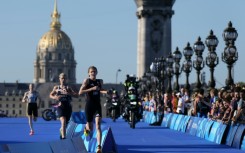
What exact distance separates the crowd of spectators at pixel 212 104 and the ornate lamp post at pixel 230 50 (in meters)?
0.72

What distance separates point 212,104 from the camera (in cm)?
3162

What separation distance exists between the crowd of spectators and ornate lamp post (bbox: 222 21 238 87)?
723mm

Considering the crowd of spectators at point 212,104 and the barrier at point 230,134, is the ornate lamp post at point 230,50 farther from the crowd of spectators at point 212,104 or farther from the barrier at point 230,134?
the barrier at point 230,134

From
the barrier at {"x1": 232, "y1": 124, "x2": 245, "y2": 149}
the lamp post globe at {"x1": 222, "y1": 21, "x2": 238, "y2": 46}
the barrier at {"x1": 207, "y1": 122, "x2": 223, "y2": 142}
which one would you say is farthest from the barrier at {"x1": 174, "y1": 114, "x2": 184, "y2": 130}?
the barrier at {"x1": 232, "y1": 124, "x2": 245, "y2": 149}

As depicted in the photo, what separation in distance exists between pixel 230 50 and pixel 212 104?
245 cm

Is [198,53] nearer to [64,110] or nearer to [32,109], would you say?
[32,109]

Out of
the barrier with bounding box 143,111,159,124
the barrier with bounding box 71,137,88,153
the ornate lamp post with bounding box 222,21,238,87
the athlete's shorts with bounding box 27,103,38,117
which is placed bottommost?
the barrier with bounding box 143,111,159,124

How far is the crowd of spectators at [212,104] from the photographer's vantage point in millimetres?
24250

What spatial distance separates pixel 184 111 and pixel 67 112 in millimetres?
17254

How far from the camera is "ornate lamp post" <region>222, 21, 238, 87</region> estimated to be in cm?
3294

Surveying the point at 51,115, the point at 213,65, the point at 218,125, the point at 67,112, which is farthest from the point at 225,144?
the point at 51,115

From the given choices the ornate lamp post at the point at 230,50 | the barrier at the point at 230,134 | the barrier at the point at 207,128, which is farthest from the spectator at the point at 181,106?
the barrier at the point at 230,134

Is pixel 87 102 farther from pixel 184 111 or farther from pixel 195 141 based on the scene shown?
pixel 184 111

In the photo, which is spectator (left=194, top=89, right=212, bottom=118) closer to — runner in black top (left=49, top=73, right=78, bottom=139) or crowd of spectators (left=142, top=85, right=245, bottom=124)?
crowd of spectators (left=142, top=85, right=245, bottom=124)
